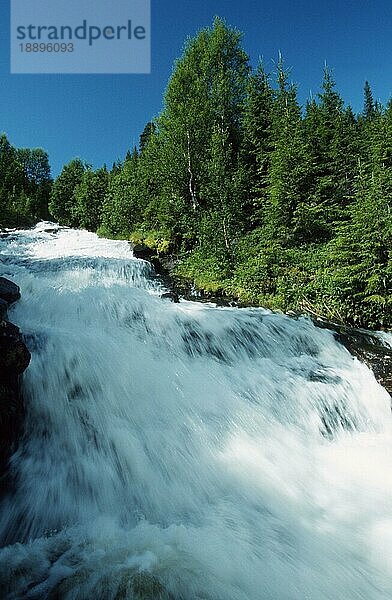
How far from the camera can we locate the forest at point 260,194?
30.9 feet

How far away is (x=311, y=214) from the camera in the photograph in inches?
498

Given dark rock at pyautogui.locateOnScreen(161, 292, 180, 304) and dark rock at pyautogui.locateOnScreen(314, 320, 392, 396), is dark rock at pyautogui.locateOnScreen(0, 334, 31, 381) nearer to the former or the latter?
dark rock at pyautogui.locateOnScreen(314, 320, 392, 396)

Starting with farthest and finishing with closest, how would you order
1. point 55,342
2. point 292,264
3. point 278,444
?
point 292,264 → point 55,342 → point 278,444

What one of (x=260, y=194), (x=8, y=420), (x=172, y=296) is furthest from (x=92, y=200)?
(x=8, y=420)

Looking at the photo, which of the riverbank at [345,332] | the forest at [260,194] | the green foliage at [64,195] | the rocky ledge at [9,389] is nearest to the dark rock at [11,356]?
the rocky ledge at [9,389]

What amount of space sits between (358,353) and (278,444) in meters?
3.67

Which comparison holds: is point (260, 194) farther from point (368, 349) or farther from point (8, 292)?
point (8, 292)

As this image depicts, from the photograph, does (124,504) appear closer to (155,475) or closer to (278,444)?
(155,475)

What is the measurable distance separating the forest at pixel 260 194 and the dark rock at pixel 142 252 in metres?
0.40

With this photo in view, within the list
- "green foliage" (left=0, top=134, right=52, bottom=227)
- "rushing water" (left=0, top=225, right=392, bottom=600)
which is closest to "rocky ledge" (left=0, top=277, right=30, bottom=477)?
"rushing water" (left=0, top=225, right=392, bottom=600)

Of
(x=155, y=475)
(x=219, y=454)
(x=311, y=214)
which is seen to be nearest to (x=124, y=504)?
(x=155, y=475)

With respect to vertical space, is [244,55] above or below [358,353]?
above

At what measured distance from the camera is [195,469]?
3.93 m

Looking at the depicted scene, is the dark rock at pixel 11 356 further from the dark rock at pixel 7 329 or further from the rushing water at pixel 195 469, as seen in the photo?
the rushing water at pixel 195 469
